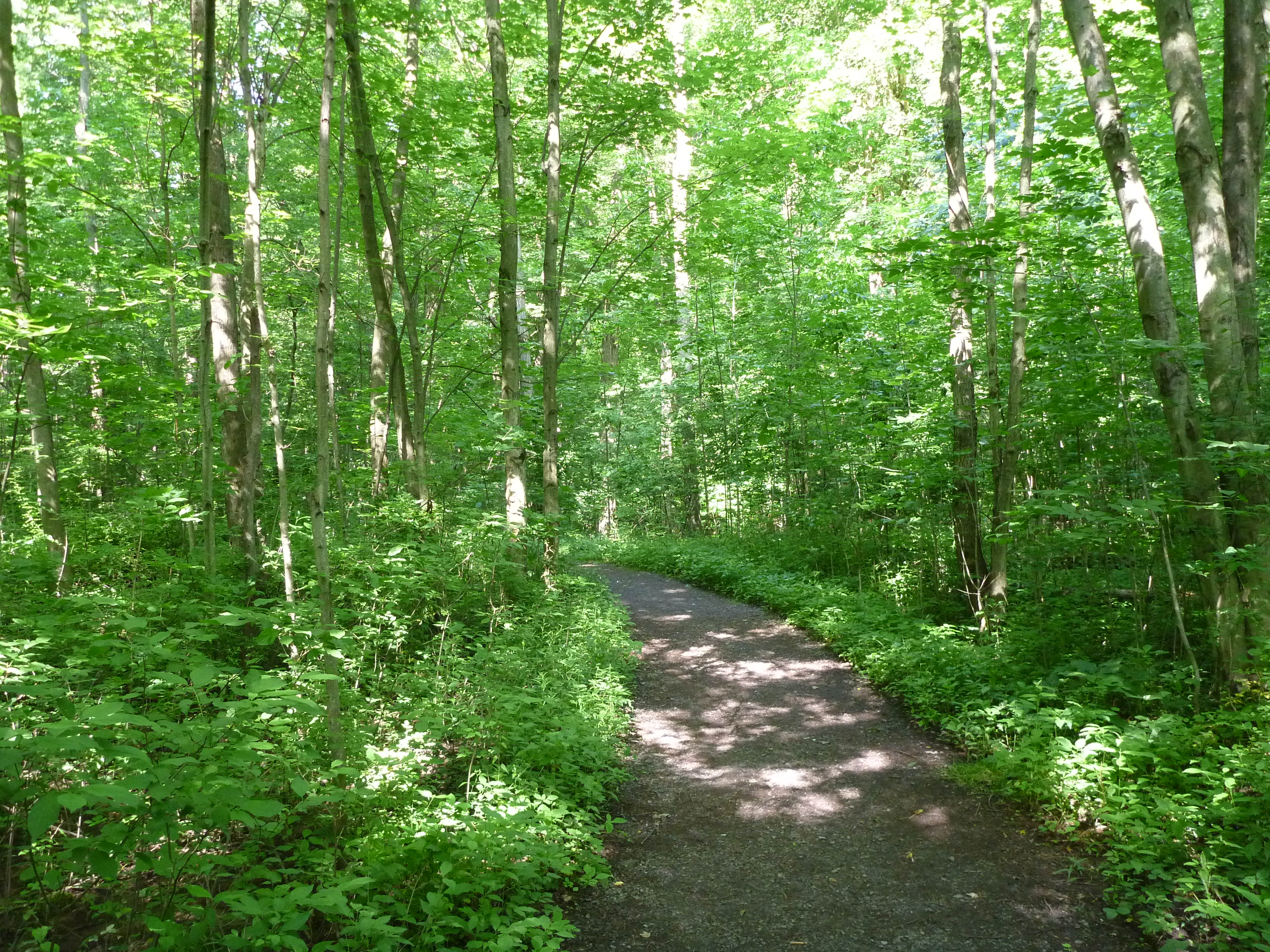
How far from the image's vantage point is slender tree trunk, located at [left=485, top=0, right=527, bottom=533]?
28.6 ft

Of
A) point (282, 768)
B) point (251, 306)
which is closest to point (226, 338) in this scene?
point (251, 306)

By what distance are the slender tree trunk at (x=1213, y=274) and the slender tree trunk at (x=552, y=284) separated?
6687mm

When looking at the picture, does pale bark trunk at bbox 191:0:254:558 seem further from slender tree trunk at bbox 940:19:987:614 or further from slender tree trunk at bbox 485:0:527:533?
slender tree trunk at bbox 940:19:987:614

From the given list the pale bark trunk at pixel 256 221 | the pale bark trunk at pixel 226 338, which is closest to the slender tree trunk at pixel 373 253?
the pale bark trunk at pixel 256 221

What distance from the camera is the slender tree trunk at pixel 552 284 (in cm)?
952

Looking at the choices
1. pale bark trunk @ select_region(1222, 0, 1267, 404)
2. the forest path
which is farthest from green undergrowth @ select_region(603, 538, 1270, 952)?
pale bark trunk @ select_region(1222, 0, 1267, 404)

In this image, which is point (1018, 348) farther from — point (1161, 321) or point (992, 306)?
point (1161, 321)

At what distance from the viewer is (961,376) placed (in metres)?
8.94

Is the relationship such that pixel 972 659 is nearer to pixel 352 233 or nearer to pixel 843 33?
pixel 352 233

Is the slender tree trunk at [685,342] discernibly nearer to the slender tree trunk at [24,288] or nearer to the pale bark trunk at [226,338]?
the pale bark trunk at [226,338]

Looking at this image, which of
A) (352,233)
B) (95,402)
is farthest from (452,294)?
(95,402)

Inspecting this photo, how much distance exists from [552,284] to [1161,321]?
22.8ft

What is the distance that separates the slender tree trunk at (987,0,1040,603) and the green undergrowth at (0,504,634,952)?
4764 millimetres

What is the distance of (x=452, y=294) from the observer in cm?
1234
